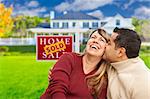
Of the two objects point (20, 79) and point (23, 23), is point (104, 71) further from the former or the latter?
point (20, 79)

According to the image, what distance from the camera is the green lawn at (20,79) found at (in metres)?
2.68

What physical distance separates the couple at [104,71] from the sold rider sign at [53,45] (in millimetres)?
682

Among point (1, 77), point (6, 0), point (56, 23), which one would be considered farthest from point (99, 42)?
point (1, 77)

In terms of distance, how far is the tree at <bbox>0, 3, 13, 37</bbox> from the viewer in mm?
2483

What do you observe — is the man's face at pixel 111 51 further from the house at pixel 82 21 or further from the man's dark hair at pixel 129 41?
the house at pixel 82 21

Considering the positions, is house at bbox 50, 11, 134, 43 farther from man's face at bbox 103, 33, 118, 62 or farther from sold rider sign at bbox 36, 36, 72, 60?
man's face at bbox 103, 33, 118, 62

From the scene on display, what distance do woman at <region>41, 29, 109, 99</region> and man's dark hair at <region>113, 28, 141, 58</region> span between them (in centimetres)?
5

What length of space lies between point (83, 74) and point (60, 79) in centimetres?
9

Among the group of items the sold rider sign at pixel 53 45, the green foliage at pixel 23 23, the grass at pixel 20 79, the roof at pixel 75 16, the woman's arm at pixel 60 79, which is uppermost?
the roof at pixel 75 16

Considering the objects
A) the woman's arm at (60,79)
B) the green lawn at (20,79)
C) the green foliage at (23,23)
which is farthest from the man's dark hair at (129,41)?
the green lawn at (20,79)

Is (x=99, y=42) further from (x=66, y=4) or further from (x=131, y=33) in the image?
(x=66, y=4)

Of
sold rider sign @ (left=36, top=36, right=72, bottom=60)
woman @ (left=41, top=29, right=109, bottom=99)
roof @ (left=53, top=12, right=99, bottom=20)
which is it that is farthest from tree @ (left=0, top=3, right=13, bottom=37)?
woman @ (left=41, top=29, right=109, bottom=99)

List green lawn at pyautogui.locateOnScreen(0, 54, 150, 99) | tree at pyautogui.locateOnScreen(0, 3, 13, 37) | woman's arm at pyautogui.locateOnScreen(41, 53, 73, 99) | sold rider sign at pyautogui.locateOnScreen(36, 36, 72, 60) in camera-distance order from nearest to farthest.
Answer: woman's arm at pyautogui.locateOnScreen(41, 53, 73, 99) → sold rider sign at pyautogui.locateOnScreen(36, 36, 72, 60) → tree at pyautogui.locateOnScreen(0, 3, 13, 37) → green lawn at pyautogui.locateOnScreen(0, 54, 150, 99)

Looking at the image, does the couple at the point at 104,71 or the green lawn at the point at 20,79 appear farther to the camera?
the green lawn at the point at 20,79
